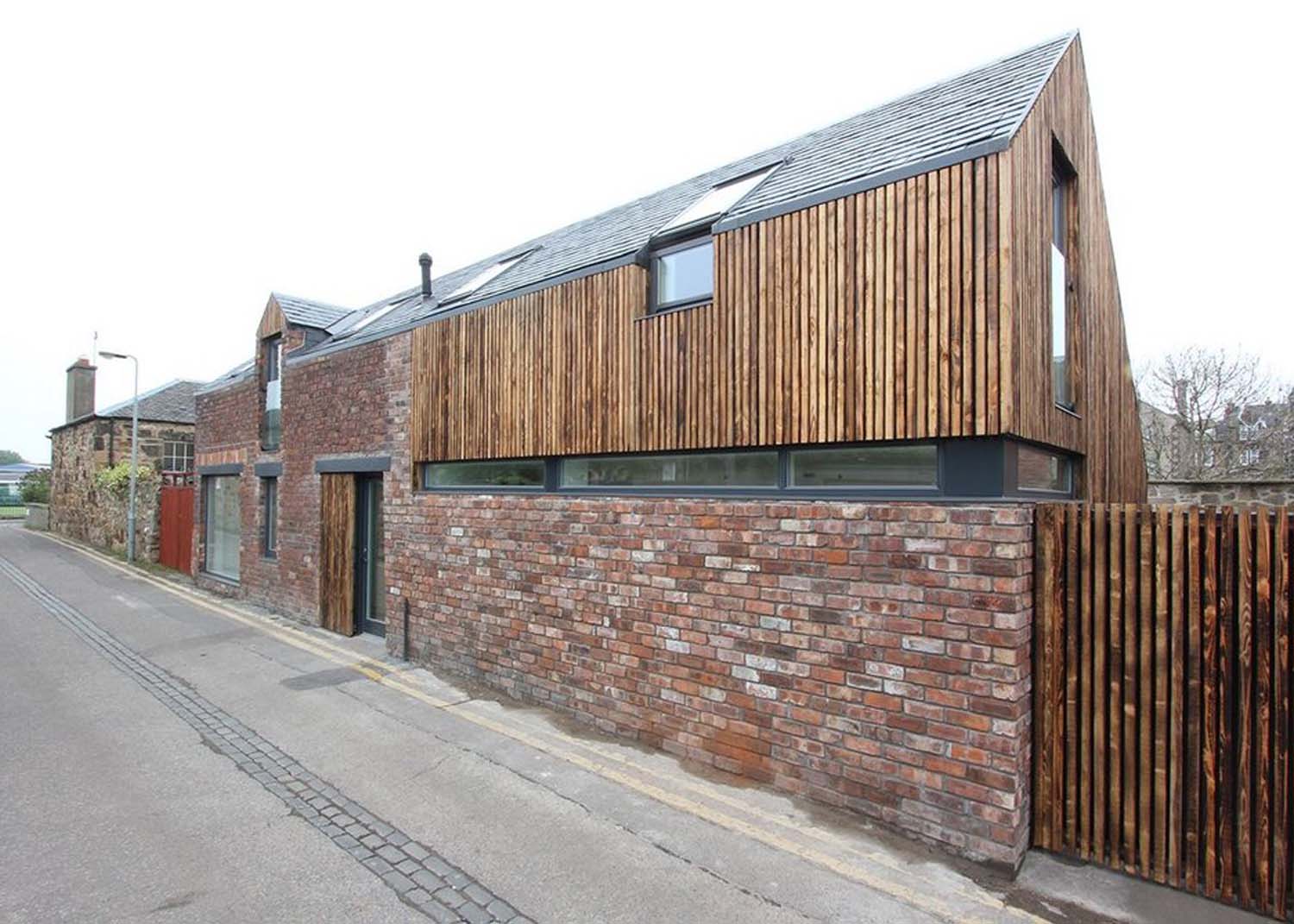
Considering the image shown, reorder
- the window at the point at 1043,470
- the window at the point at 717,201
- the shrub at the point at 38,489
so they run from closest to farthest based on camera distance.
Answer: the window at the point at 1043,470, the window at the point at 717,201, the shrub at the point at 38,489

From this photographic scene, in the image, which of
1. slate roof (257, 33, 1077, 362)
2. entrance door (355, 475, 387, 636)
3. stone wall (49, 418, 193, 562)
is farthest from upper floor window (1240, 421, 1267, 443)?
stone wall (49, 418, 193, 562)

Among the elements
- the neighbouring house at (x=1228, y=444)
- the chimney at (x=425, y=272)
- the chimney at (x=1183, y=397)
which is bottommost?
the neighbouring house at (x=1228, y=444)

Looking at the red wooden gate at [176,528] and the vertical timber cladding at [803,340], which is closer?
the vertical timber cladding at [803,340]

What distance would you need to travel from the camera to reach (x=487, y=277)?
9250 mm

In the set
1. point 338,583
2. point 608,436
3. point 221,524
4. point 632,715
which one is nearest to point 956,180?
point 608,436

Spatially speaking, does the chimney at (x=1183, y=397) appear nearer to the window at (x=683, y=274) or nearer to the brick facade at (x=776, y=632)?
the window at (x=683, y=274)

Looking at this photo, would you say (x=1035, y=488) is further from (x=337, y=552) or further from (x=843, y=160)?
(x=337, y=552)

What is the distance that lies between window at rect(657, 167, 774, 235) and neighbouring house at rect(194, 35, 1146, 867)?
6 cm

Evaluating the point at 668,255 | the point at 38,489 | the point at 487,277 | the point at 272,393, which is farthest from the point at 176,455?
the point at 668,255

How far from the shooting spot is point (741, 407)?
5.02 m

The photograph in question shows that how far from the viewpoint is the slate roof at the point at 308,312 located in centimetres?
1178

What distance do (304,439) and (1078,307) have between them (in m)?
10.6

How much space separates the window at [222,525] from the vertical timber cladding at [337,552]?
4.07m

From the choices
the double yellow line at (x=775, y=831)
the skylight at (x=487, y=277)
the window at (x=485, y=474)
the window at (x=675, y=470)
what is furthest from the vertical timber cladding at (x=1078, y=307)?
the skylight at (x=487, y=277)
